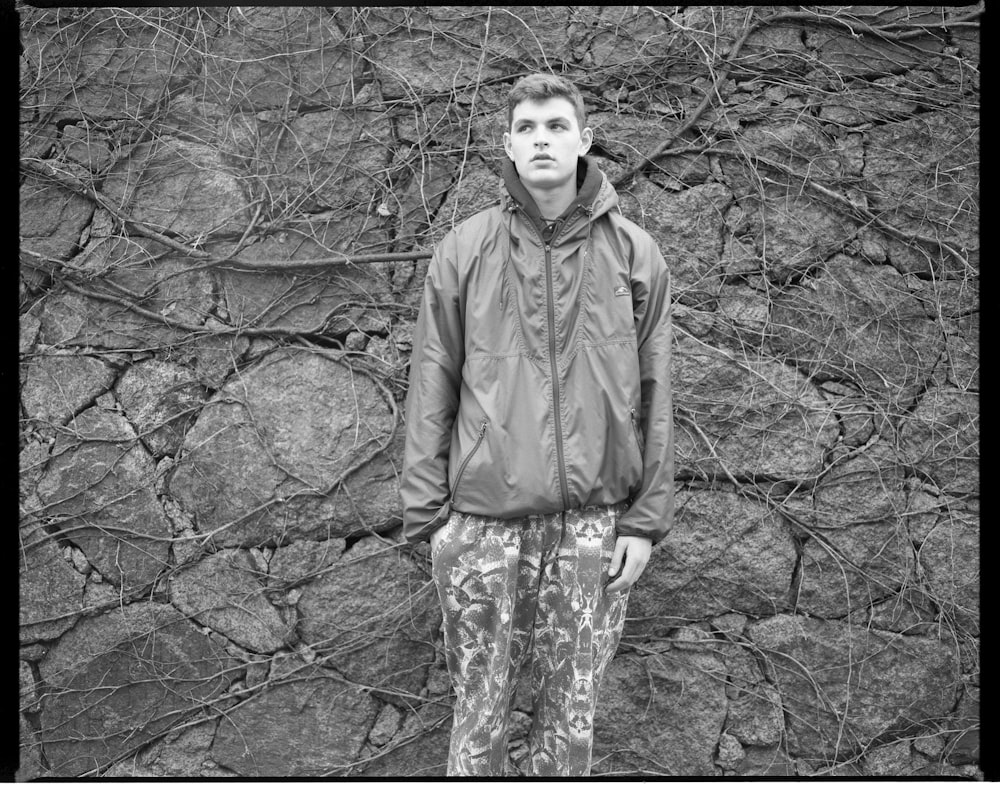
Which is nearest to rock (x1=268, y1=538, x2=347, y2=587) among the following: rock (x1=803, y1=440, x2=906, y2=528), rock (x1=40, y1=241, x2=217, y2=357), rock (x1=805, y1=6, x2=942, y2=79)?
rock (x1=40, y1=241, x2=217, y2=357)

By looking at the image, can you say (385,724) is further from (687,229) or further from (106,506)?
(687,229)

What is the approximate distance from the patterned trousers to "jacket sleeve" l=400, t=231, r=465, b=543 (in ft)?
0.25

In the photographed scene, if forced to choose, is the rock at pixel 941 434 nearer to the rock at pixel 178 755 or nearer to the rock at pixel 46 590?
the rock at pixel 178 755

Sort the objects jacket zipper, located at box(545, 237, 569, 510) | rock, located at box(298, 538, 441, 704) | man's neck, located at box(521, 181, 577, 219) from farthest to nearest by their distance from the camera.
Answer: rock, located at box(298, 538, 441, 704)
man's neck, located at box(521, 181, 577, 219)
jacket zipper, located at box(545, 237, 569, 510)

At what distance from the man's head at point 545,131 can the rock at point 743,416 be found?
93cm

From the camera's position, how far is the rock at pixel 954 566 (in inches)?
113

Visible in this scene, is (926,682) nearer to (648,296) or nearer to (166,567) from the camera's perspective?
(648,296)

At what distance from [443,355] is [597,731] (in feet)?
4.67

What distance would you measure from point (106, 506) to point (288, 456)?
1.98 ft

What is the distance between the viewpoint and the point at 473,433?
2.09 m

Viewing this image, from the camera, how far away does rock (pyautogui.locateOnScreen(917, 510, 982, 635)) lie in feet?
9.43

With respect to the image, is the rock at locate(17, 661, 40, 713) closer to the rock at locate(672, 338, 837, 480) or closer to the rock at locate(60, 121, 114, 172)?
the rock at locate(60, 121, 114, 172)

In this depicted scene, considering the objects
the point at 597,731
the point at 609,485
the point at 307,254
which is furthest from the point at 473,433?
the point at 597,731

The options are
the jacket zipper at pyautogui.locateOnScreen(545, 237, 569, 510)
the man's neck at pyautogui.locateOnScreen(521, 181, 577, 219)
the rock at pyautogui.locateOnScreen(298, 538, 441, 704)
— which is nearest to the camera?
the jacket zipper at pyautogui.locateOnScreen(545, 237, 569, 510)
